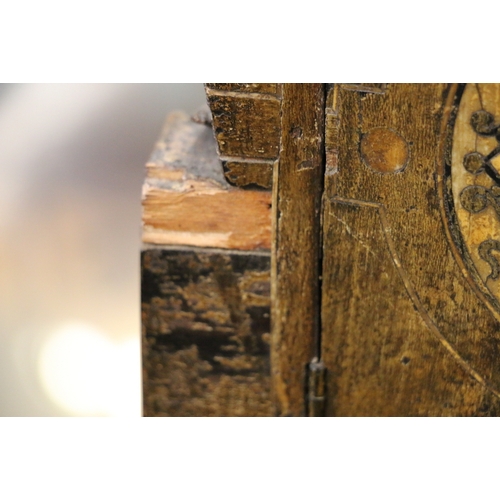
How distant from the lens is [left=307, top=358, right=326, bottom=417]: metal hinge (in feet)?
3.47

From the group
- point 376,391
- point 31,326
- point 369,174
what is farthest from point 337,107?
point 31,326

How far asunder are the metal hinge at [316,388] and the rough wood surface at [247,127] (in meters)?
0.32

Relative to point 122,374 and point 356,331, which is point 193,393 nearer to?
point 356,331

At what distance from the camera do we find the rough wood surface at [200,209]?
0.99 meters

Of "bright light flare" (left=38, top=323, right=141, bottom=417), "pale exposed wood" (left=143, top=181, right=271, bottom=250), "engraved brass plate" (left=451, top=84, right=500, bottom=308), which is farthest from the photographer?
"bright light flare" (left=38, top=323, right=141, bottom=417)

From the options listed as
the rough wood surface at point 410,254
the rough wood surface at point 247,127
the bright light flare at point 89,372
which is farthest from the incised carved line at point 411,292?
the bright light flare at point 89,372

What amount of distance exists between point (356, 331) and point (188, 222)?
33 cm

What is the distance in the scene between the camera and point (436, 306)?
97 cm

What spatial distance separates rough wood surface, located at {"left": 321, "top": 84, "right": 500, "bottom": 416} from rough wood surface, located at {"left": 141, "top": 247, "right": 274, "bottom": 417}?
0.39 ft

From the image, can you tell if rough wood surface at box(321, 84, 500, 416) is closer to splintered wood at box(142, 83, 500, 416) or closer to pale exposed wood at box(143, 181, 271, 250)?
splintered wood at box(142, 83, 500, 416)

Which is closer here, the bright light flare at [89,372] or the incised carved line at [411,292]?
the incised carved line at [411,292]

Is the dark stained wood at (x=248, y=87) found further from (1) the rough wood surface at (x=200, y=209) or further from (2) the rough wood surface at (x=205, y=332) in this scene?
(2) the rough wood surface at (x=205, y=332)

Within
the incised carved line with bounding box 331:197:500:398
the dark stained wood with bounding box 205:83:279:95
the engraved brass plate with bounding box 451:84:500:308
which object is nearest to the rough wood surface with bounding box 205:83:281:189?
the dark stained wood with bounding box 205:83:279:95

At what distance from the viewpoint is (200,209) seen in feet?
3.31
